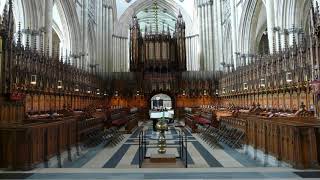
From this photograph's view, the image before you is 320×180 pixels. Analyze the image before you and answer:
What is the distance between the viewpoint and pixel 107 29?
4078 cm

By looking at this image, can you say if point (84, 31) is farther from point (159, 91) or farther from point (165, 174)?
point (165, 174)

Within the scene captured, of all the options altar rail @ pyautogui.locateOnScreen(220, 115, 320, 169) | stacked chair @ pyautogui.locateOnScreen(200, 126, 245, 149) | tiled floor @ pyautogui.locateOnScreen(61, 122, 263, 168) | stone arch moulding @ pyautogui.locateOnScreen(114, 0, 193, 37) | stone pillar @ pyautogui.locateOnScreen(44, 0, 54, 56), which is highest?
stone arch moulding @ pyautogui.locateOnScreen(114, 0, 193, 37)

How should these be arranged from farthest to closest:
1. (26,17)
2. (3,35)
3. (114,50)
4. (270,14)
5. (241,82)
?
1. (114,50)
2. (241,82)
3. (270,14)
4. (26,17)
5. (3,35)

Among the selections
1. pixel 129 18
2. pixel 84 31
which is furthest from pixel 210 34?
pixel 84 31

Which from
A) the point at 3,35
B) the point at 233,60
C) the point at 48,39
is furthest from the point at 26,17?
the point at 233,60

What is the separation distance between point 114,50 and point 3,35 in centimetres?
3170

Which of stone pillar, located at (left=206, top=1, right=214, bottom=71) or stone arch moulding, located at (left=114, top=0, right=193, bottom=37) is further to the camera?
stone arch moulding, located at (left=114, top=0, right=193, bottom=37)

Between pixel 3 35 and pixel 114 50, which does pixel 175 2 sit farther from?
pixel 3 35

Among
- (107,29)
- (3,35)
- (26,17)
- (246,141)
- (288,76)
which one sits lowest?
(246,141)

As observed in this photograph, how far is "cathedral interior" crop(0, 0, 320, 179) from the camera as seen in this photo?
6.79 metres

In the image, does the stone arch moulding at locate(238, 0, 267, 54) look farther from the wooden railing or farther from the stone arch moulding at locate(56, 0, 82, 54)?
the wooden railing

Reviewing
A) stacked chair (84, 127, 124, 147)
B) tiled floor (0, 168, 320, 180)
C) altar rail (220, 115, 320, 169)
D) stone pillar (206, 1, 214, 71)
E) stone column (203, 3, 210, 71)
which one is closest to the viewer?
tiled floor (0, 168, 320, 180)

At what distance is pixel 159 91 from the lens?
113 ft

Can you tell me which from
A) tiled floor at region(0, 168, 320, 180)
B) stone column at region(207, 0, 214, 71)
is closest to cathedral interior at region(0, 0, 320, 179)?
tiled floor at region(0, 168, 320, 180)
